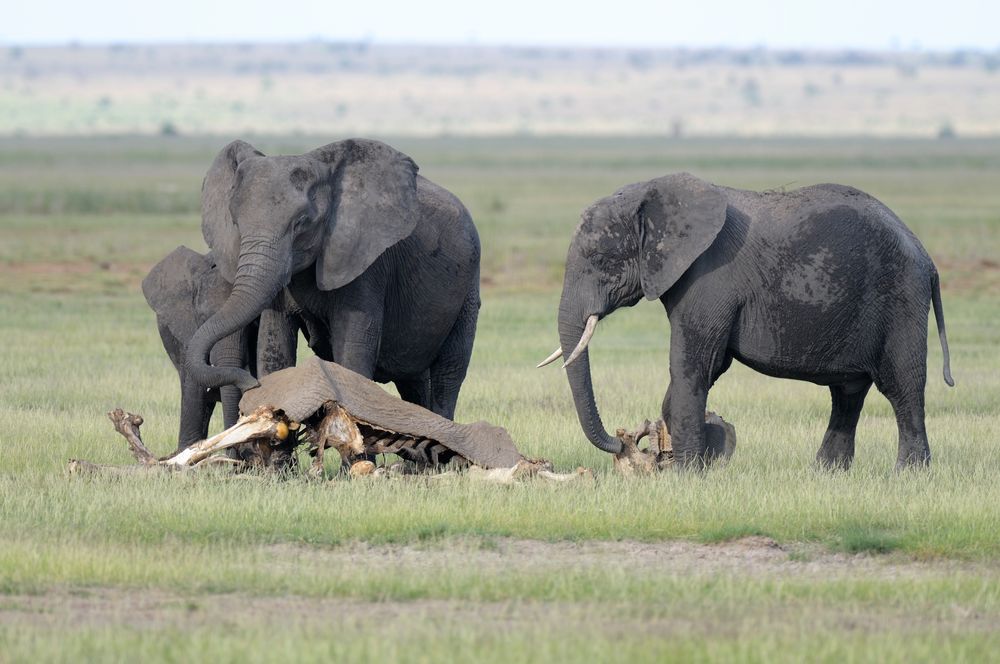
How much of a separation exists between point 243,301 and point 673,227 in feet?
8.97

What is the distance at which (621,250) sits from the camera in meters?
11.5

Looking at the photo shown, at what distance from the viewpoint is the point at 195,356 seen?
1088cm

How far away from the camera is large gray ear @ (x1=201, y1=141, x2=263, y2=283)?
1133 cm

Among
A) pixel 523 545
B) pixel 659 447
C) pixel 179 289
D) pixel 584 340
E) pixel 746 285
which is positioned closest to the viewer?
pixel 523 545

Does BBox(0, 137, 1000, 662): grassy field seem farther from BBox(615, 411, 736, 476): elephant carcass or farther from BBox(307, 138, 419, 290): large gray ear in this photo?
BBox(307, 138, 419, 290): large gray ear

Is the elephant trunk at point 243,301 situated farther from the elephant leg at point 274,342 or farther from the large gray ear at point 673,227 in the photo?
the large gray ear at point 673,227

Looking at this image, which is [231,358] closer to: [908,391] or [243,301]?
[243,301]

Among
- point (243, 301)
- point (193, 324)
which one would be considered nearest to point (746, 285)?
point (243, 301)

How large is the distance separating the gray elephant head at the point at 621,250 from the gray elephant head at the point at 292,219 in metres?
1.17

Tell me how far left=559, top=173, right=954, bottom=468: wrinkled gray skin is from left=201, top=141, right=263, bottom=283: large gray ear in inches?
84.0

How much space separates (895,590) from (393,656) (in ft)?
8.74

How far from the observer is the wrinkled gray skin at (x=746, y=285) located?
37.7 feet

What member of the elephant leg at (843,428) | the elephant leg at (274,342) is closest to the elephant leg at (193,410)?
the elephant leg at (274,342)

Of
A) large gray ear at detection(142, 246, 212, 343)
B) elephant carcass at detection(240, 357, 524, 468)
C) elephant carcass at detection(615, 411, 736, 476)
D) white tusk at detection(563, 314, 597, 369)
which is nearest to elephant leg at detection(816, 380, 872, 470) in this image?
elephant carcass at detection(615, 411, 736, 476)
